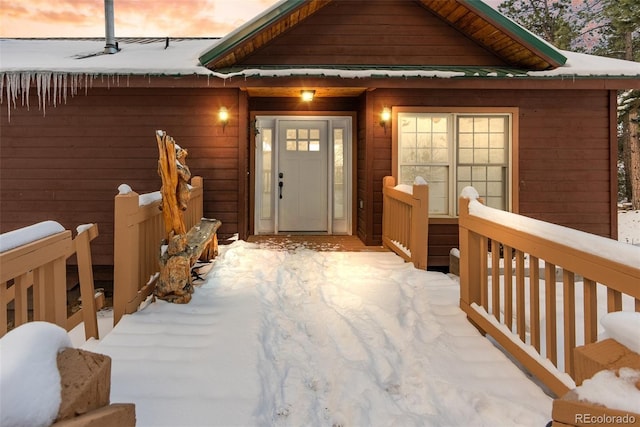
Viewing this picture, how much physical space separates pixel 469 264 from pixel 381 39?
4.28 m

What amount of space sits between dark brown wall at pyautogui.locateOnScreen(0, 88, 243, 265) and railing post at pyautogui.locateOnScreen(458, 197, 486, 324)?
12.8ft

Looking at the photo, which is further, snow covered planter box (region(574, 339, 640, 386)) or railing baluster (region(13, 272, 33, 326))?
railing baluster (region(13, 272, 33, 326))

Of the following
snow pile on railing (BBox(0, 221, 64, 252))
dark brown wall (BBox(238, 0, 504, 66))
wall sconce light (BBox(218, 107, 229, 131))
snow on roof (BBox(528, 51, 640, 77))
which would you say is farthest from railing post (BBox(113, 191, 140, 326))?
snow on roof (BBox(528, 51, 640, 77))

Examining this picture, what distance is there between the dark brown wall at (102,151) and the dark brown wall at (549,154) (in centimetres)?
224

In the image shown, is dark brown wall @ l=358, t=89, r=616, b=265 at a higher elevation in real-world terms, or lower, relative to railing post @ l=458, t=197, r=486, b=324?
higher

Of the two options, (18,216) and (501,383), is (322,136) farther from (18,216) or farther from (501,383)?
(501,383)

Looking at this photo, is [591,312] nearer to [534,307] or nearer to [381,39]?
[534,307]

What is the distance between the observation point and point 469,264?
3.43 metres

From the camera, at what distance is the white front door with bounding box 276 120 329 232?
7.46 meters

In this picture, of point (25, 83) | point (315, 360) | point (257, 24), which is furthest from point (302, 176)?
point (315, 360)

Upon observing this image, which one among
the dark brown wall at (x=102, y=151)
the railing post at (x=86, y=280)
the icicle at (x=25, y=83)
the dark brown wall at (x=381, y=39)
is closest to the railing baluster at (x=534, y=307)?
the railing post at (x=86, y=280)

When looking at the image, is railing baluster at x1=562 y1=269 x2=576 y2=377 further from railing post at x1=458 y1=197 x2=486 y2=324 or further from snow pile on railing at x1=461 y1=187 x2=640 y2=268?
railing post at x1=458 y1=197 x2=486 y2=324

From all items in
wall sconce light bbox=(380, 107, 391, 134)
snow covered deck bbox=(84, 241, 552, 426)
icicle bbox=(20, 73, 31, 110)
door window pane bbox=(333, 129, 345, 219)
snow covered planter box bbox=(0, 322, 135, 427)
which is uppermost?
icicle bbox=(20, 73, 31, 110)

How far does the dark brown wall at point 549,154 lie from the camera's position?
6.39m
